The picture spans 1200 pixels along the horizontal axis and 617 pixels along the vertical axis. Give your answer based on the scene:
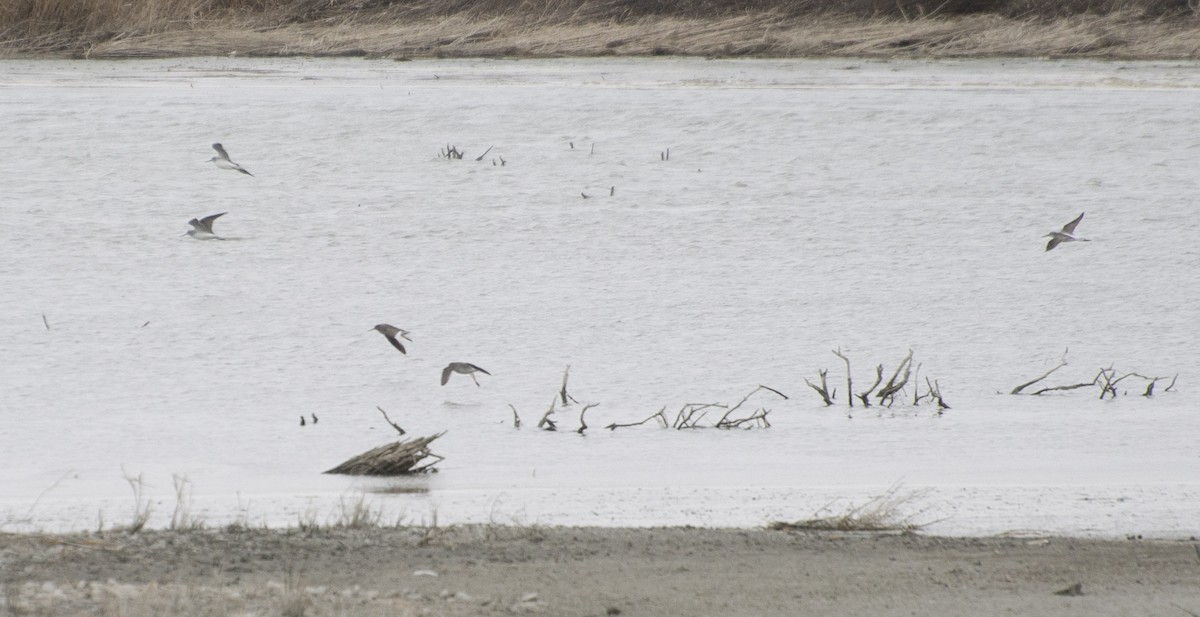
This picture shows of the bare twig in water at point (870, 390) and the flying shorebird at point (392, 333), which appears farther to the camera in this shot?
the flying shorebird at point (392, 333)

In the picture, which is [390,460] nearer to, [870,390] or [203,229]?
[870,390]

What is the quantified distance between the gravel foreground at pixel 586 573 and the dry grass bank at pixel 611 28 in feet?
25.7

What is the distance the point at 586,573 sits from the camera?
9.54 feet

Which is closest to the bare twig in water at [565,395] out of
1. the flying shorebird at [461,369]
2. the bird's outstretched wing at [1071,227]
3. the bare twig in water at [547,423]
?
the bare twig in water at [547,423]

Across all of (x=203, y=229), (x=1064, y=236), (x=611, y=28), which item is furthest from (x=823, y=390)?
(x=611, y=28)

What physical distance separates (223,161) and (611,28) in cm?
453

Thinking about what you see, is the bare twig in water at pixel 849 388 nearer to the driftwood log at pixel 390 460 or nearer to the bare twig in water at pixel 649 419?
the bare twig in water at pixel 649 419

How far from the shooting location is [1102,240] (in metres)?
6.45

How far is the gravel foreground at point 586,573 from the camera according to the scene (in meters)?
2.59

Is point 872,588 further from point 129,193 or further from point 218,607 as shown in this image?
point 129,193

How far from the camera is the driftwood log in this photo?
3.80 m

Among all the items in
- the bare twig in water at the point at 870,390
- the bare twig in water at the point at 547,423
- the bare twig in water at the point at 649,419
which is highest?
the bare twig in water at the point at 547,423

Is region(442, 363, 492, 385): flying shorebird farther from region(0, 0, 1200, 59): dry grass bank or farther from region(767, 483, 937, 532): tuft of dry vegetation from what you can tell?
region(0, 0, 1200, 59): dry grass bank

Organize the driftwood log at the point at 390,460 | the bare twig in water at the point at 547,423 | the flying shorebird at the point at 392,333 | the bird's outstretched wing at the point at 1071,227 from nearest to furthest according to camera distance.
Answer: the driftwood log at the point at 390,460 < the bare twig in water at the point at 547,423 < the flying shorebird at the point at 392,333 < the bird's outstretched wing at the point at 1071,227
